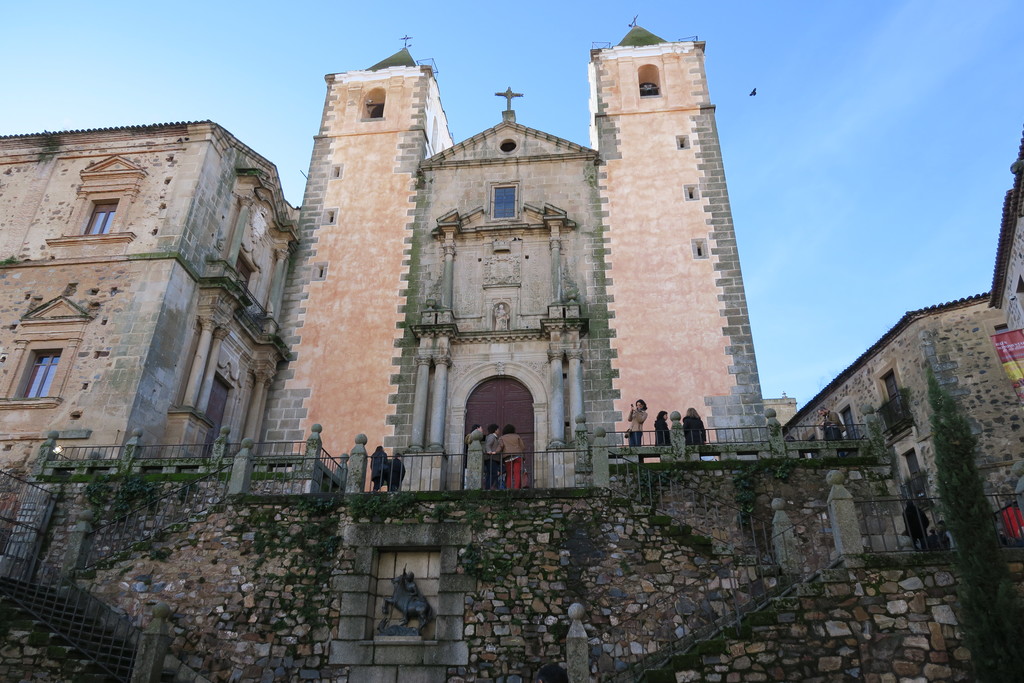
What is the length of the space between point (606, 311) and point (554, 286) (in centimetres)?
138

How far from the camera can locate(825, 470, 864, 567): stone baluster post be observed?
29.0 feet

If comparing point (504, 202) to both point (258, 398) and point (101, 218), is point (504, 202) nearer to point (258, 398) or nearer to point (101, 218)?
point (258, 398)

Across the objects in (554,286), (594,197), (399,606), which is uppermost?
(594,197)

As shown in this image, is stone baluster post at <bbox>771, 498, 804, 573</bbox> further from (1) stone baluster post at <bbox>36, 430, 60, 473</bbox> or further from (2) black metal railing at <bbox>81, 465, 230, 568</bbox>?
(1) stone baluster post at <bbox>36, 430, 60, 473</bbox>

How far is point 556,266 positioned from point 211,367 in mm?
8184

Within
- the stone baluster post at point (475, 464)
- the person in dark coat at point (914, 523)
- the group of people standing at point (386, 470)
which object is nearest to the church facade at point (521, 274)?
the group of people standing at point (386, 470)

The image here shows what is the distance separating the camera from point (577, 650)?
8.80 metres

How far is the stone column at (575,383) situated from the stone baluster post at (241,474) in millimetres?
6924

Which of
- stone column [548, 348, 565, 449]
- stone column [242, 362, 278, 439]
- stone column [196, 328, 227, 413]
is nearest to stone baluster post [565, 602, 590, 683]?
stone column [548, 348, 565, 449]

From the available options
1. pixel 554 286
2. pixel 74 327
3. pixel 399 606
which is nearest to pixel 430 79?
pixel 554 286

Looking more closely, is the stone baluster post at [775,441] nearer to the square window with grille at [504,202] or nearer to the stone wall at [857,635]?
the stone wall at [857,635]

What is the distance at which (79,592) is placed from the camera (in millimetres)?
10766

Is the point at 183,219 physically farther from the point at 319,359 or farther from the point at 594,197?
the point at 594,197

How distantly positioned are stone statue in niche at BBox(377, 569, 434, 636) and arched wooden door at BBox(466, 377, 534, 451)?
6.16 meters
